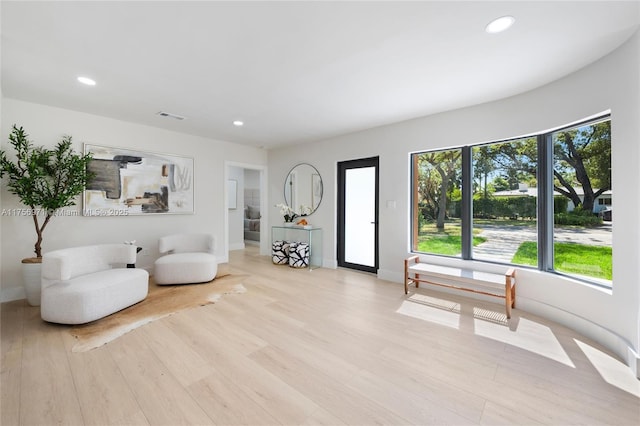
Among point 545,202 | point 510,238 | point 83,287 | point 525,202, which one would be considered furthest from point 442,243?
point 83,287

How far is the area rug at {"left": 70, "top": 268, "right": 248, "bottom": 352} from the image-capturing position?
2.41 metres

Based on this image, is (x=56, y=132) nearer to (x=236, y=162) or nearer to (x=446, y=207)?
(x=236, y=162)

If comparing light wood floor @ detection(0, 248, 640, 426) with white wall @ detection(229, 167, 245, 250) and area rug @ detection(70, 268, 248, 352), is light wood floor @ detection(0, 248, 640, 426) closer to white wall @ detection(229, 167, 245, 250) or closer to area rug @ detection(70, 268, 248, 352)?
area rug @ detection(70, 268, 248, 352)

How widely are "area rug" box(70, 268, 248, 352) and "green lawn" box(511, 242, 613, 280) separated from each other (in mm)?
3697

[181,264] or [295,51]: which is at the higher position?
[295,51]

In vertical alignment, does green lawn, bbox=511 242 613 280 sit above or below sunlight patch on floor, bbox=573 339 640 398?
above

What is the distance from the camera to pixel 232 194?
747 cm

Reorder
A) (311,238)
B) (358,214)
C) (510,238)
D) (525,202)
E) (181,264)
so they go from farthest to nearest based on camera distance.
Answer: (311,238) → (358,214) → (181,264) → (510,238) → (525,202)

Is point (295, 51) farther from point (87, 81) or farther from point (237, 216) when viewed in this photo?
point (237, 216)

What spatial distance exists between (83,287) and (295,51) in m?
3.01

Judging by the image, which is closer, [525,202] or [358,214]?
[525,202]

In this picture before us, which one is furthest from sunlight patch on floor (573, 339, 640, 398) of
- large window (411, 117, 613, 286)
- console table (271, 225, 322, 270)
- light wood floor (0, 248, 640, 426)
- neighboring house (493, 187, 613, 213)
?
console table (271, 225, 322, 270)

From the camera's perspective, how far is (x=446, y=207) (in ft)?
12.9

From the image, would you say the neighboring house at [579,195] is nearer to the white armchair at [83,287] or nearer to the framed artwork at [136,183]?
the white armchair at [83,287]
